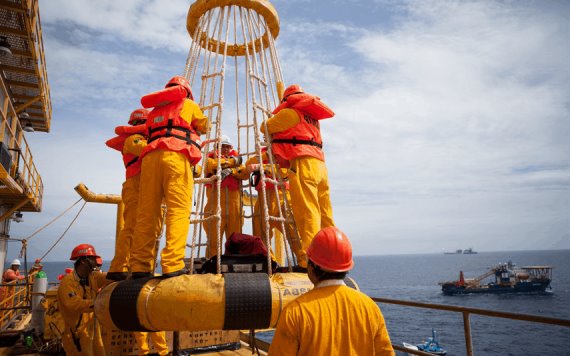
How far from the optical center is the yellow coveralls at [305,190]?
3.69m

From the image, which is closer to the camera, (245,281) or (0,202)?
(245,281)

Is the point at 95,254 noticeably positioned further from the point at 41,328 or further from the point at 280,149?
the point at 280,149

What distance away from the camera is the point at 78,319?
4.39 metres

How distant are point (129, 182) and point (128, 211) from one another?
0.38m

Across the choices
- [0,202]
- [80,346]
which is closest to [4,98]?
[0,202]

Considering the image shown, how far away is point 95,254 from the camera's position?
4.80m

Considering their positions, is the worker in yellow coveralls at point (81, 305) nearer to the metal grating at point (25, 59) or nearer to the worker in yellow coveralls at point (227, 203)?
the worker in yellow coveralls at point (227, 203)

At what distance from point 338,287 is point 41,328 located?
20.9ft

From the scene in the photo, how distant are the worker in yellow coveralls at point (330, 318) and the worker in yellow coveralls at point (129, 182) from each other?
9.43 feet

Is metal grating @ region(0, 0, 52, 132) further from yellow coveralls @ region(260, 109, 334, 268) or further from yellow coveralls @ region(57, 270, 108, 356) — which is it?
yellow coveralls @ region(260, 109, 334, 268)

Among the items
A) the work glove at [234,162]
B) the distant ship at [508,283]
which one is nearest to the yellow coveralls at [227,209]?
the work glove at [234,162]

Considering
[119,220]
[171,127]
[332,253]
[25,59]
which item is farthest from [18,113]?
[332,253]

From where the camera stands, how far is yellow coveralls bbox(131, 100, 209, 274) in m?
3.23

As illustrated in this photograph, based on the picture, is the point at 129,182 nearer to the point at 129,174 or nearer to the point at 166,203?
the point at 129,174
